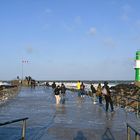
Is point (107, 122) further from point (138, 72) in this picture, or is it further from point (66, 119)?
point (138, 72)

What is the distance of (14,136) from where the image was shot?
1470 centimetres

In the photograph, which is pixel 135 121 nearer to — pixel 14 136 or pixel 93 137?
pixel 93 137

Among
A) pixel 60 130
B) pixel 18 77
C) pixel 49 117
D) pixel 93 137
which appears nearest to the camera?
pixel 93 137

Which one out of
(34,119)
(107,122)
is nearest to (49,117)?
(34,119)

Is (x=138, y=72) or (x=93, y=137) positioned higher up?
(x=138, y=72)

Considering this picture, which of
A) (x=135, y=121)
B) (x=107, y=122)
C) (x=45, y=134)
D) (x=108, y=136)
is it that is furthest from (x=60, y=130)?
(x=135, y=121)

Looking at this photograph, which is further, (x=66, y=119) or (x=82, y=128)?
(x=66, y=119)

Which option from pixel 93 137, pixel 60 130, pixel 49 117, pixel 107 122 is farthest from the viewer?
pixel 49 117

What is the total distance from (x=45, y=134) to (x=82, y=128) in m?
2.09

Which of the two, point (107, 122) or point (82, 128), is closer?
point (82, 128)

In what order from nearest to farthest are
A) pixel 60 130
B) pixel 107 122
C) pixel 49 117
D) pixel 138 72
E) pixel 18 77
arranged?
pixel 60 130 → pixel 107 122 → pixel 49 117 → pixel 138 72 → pixel 18 77

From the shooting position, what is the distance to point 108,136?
14.9m

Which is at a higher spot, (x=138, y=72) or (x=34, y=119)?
(x=138, y=72)

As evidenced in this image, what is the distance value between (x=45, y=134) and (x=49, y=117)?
19.7 feet
